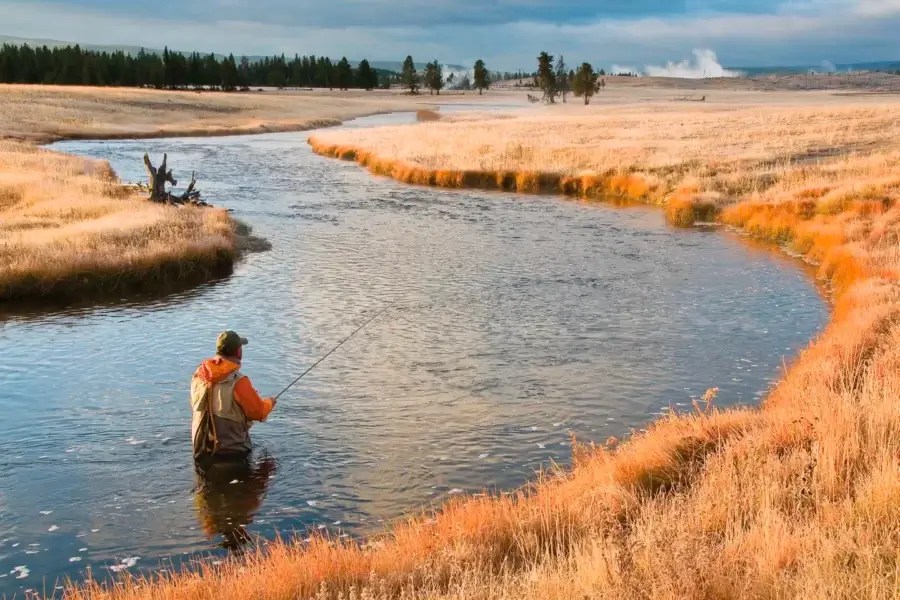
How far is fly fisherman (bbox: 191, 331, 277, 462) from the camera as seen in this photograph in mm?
9383

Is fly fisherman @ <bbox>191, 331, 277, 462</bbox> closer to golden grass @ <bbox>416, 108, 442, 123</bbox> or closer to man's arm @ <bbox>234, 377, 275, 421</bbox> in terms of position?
man's arm @ <bbox>234, 377, 275, 421</bbox>

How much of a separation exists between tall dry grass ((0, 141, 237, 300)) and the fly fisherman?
32.7 feet

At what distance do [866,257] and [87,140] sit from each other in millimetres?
57456

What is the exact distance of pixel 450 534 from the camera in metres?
6.70

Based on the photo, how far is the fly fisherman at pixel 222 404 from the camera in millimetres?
9383

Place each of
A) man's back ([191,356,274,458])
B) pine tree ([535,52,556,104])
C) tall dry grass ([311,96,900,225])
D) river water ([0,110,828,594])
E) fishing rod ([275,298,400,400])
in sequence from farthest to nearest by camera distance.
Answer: pine tree ([535,52,556,104]), tall dry grass ([311,96,900,225]), fishing rod ([275,298,400,400]), man's back ([191,356,274,458]), river water ([0,110,828,594])

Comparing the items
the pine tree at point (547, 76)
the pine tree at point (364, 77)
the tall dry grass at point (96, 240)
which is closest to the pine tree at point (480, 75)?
the pine tree at point (364, 77)

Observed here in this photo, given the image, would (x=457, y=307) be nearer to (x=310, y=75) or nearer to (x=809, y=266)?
(x=809, y=266)

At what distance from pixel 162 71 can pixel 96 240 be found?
395ft

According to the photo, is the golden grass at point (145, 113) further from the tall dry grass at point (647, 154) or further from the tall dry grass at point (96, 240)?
the tall dry grass at point (96, 240)

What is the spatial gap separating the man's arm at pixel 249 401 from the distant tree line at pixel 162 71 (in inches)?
4707

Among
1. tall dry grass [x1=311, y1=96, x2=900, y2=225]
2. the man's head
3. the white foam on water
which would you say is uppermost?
tall dry grass [x1=311, y1=96, x2=900, y2=225]

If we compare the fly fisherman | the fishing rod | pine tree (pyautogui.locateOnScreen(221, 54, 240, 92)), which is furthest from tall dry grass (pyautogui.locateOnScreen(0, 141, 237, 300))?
pine tree (pyautogui.locateOnScreen(221, 54, 240, 92))

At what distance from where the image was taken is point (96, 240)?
1981 cm
